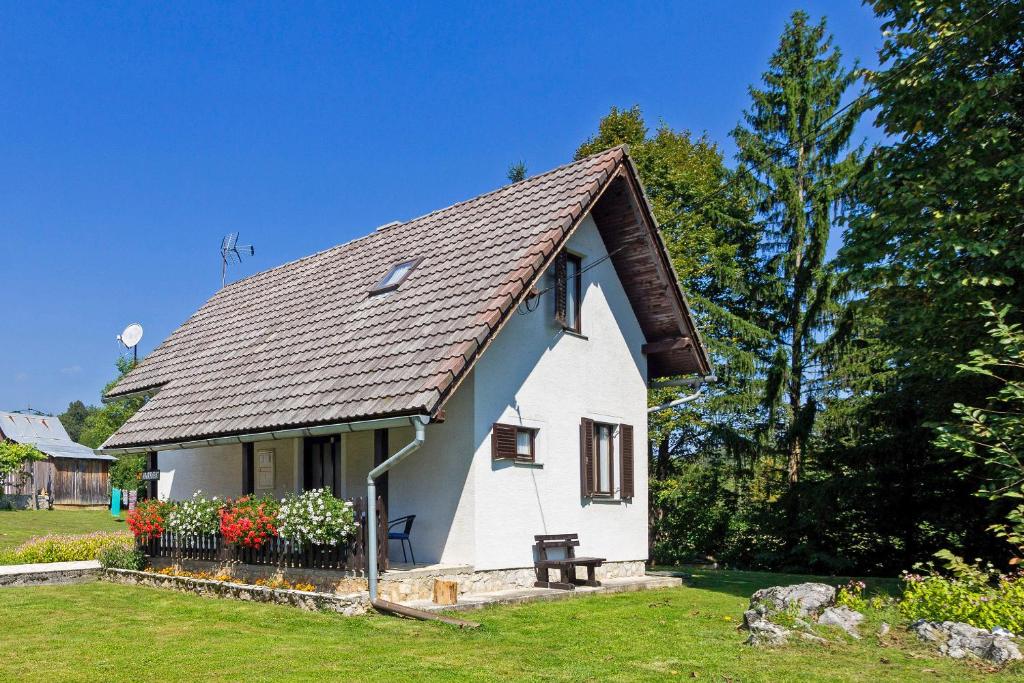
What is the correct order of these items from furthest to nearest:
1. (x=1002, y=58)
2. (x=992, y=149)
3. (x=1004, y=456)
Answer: (x=1002, y=58) → (x=992, y=149) → (x=1004, y=456)

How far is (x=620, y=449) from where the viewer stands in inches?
658

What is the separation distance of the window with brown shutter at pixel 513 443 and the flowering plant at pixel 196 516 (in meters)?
4.54

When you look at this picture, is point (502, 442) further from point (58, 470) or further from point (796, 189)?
point (58, 470)

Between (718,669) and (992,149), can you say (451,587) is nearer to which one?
(718,669)

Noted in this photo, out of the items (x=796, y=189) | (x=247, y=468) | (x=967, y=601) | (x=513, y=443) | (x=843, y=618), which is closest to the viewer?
(x=967, y=601)

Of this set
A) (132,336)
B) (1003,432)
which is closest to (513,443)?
(1003,432)

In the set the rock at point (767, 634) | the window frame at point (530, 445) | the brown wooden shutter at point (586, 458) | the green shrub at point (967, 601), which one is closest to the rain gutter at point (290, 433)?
the window frame at point (530, 445)

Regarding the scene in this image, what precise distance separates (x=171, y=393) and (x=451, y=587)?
854 cm

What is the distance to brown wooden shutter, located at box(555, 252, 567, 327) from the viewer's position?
15.1 m

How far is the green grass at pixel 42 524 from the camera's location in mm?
25045

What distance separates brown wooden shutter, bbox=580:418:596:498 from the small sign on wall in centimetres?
571

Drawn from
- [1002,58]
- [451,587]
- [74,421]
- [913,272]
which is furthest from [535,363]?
[74,421]

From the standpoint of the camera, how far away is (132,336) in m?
30.7

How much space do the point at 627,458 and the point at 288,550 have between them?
22.8ft
